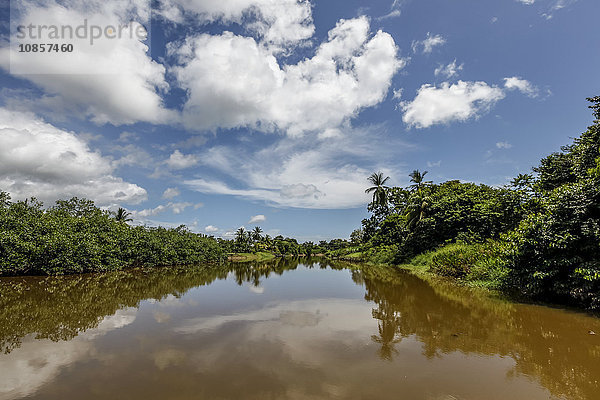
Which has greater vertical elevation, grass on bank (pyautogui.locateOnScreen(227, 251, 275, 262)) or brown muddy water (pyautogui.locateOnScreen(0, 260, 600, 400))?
brown muddy water (pyautogui.locateOnScreen(0, 260, 600, 400))

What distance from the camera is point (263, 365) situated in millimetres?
4645

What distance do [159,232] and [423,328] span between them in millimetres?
34668

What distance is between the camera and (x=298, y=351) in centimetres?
533

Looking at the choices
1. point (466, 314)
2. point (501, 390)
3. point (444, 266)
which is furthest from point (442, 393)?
point (444, 266)

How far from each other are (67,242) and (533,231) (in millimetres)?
24279

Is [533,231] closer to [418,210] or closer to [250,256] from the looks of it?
[418,210]

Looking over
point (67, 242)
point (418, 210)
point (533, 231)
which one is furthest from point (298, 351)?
point (418, 210)

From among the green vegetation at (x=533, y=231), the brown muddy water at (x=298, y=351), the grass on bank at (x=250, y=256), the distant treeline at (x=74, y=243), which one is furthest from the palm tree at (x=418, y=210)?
the grass on bank at (x=250, y=256)

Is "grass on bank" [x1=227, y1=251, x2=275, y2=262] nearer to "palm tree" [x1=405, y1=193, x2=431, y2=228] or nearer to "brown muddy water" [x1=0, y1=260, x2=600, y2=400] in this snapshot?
"palm tree" [x1=405, y1=193, x2=431, y2=228]

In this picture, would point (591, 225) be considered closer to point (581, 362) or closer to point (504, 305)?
point (504, 305)

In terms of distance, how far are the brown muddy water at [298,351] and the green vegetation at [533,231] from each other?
108cm

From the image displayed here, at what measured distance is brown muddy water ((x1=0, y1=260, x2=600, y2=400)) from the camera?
12.7 ft

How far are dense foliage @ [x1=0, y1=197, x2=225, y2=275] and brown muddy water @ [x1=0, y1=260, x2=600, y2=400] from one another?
371 inches

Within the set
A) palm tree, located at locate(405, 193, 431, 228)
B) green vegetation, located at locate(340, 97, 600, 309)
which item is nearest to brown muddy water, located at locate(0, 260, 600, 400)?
green vegetation, located at locate(340, 97, 600, 309)
